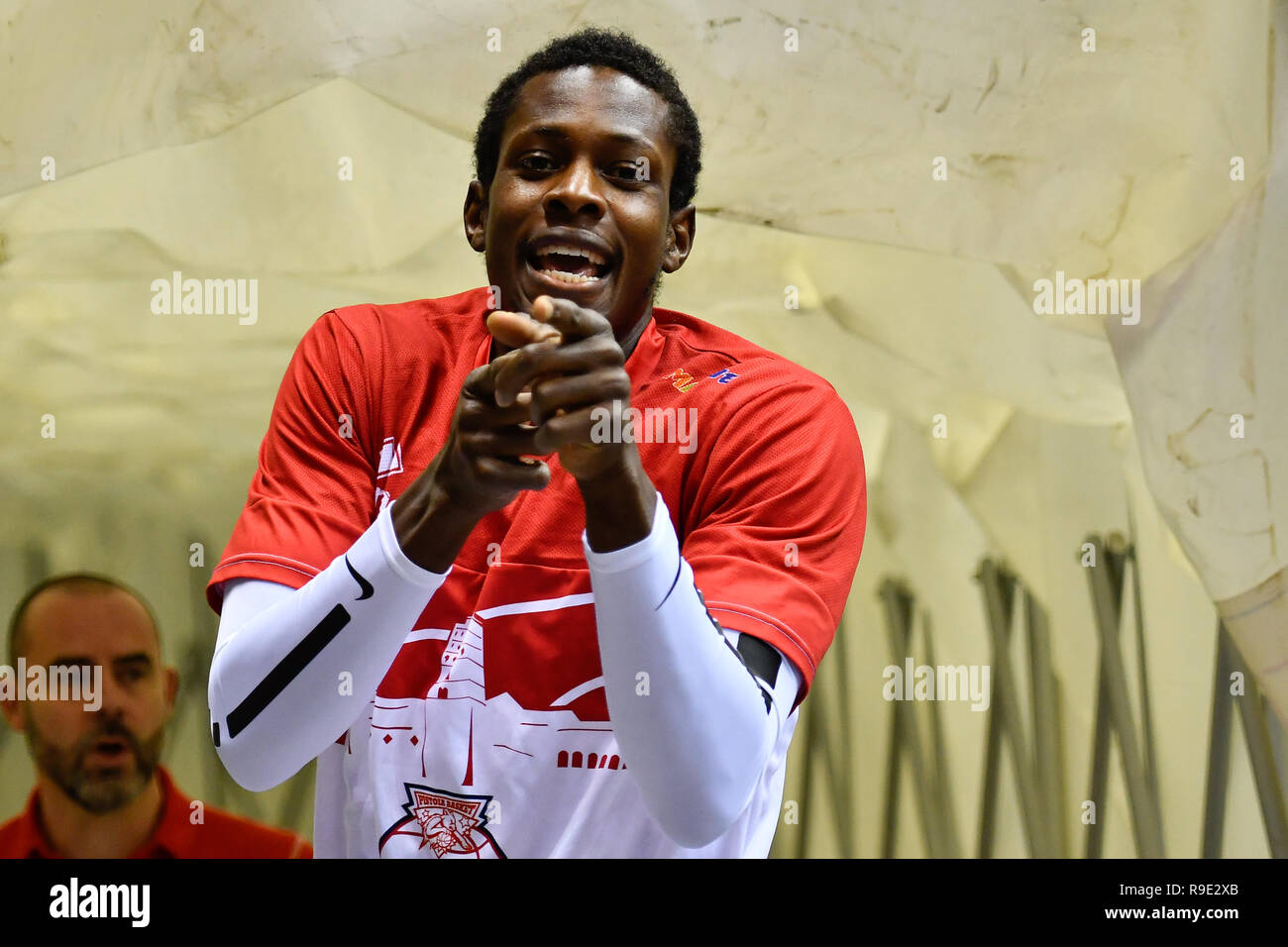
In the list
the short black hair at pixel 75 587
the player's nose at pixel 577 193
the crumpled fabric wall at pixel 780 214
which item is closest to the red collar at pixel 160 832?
the short black hair at pixel 75 587

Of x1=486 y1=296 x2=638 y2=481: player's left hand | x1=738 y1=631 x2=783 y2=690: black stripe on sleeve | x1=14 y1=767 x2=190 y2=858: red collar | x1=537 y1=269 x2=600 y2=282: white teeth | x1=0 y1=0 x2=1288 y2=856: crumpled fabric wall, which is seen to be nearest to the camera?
x1=486 y1=296 x2=638 y2=481: player's left hand

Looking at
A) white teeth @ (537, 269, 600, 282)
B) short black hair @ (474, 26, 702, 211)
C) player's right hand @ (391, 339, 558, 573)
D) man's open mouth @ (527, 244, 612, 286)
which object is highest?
short black hair @ (474, 26, 702, 211)

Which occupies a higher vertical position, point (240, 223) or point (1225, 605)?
point (240, 223)

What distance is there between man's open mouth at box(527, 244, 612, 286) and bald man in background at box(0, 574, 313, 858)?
1.20 metres

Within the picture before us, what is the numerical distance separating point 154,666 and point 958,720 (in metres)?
1.27

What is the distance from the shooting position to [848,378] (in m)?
2.08

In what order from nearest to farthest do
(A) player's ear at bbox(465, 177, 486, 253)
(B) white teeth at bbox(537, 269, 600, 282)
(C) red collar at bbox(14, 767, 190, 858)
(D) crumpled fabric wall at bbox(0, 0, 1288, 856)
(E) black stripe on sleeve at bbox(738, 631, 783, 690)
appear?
(E) black stripe on sleeve at bbox(738, 631, 783, 690)
(B) white teeth at bbox(537, 269, 600, 282)
(A) player's ear at bbox(465, 177, 486, 253)
(C) red collar at bbox(14, 767, 190, 858)
(D) crumpled fabric wall at bbox(0, 0, 1288, 856)

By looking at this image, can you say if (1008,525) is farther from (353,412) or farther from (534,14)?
(353,412)

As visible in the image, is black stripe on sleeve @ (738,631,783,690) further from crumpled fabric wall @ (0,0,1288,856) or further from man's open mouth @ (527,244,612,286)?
crumpled fabric wall @ (0,0,1288,856)

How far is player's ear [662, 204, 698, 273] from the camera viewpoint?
3.87 ft

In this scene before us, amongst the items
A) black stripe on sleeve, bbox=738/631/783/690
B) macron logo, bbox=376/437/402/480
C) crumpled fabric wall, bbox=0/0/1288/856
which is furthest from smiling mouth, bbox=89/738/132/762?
black stripe on sleeve, bbox=738/631/783/690

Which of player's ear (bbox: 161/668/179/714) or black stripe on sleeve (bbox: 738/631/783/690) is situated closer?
black stripe on sleeve (bbox: 738/631/783/690)

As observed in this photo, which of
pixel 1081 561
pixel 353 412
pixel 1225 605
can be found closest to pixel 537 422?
pixel 353 412
